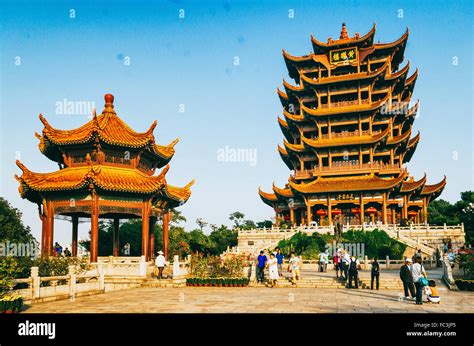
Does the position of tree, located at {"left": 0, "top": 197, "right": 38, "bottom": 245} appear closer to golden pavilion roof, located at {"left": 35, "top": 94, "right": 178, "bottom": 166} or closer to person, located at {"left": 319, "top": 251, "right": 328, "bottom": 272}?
golden pavilion roof, located at {"left": 35, "top": 94, "right": 178, "bottom": 166}

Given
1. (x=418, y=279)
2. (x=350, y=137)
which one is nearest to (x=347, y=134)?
(x=350, y=137)

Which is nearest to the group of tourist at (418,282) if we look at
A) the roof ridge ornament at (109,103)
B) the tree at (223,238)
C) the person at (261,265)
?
the person at (261,265)

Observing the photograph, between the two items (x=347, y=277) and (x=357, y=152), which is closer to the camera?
(x=347, y=277)

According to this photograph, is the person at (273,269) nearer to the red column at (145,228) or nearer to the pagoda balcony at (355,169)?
the red column at (145,228)

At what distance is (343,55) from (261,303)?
3958cm

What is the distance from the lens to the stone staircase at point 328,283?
17.5 metres

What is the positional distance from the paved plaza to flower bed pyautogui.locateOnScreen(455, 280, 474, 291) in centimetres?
68

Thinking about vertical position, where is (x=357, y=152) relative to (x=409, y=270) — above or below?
above

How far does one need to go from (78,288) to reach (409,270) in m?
11.7

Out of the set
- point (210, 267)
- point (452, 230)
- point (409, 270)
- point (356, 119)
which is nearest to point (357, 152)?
point (356, 119)

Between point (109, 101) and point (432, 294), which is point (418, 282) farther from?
point (109, 101)
